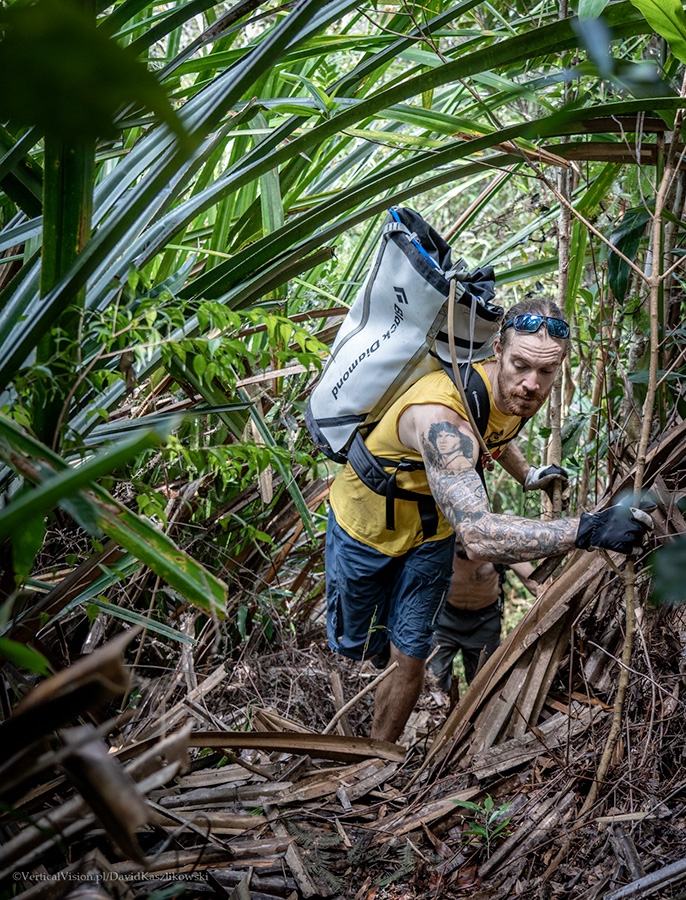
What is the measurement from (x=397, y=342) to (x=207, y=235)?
2.33 ft

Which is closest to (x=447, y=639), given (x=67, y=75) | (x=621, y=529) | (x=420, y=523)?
(x=420, y=523)

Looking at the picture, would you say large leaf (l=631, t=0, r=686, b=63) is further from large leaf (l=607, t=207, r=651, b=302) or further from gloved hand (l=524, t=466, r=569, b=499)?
gloved hand (l=524, t=466, r=569, b=499)

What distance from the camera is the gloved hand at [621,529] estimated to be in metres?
1.57

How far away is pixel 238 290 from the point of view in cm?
153

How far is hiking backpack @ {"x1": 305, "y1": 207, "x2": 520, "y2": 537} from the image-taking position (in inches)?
81.2

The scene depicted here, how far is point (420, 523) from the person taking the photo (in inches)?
93.7

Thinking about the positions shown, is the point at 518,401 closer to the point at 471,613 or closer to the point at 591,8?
the point at 591,8

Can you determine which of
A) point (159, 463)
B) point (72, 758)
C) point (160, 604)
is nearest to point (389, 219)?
point (159, 463)

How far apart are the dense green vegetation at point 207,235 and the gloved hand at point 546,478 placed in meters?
0.09

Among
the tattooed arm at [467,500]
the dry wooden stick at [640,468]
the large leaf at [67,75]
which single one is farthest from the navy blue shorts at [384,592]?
the large leaf at [67,75]

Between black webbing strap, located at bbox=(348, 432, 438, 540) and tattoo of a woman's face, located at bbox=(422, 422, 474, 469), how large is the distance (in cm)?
20

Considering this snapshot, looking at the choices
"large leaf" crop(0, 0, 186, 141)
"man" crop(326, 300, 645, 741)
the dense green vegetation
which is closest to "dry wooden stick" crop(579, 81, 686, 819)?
the dense green vegetation

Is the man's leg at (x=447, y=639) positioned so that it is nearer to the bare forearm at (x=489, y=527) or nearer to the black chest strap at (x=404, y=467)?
the black chest strap at (x=404, y=467)

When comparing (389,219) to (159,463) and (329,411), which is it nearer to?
(329,411)
